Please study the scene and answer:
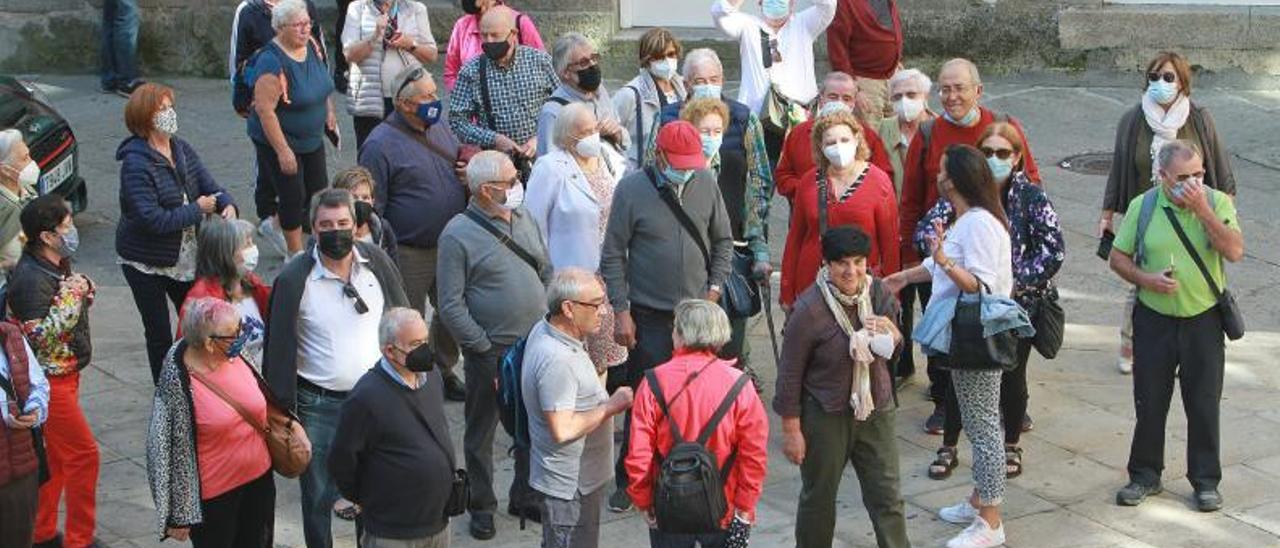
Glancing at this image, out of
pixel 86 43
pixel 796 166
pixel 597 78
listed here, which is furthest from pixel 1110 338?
pixel 86 43

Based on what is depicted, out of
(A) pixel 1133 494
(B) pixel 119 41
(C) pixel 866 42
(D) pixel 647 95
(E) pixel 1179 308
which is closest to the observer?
(E) pixel 1179 308

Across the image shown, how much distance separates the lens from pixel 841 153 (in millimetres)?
9750

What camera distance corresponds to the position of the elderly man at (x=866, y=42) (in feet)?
42.3

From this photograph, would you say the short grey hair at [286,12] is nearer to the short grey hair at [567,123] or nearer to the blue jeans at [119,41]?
the short grey hair at [567,123]

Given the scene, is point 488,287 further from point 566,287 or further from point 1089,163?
point 1089,163

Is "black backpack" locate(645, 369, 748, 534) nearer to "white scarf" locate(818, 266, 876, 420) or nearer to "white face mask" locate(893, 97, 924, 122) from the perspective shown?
"white scarf" locate(818, 266, 876, 420)

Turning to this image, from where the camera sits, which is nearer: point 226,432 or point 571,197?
point 226,432

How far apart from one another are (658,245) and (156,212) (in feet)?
7.90

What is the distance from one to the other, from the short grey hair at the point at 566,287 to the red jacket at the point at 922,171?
107 inches

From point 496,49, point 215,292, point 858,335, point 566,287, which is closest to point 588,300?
point 566,287

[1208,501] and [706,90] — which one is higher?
[706,90]

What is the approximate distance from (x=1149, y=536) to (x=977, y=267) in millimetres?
1332

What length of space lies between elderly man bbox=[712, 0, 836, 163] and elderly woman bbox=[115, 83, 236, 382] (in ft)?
10.4

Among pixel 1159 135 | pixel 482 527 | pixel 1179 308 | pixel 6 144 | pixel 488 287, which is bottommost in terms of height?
pixel 482 527
